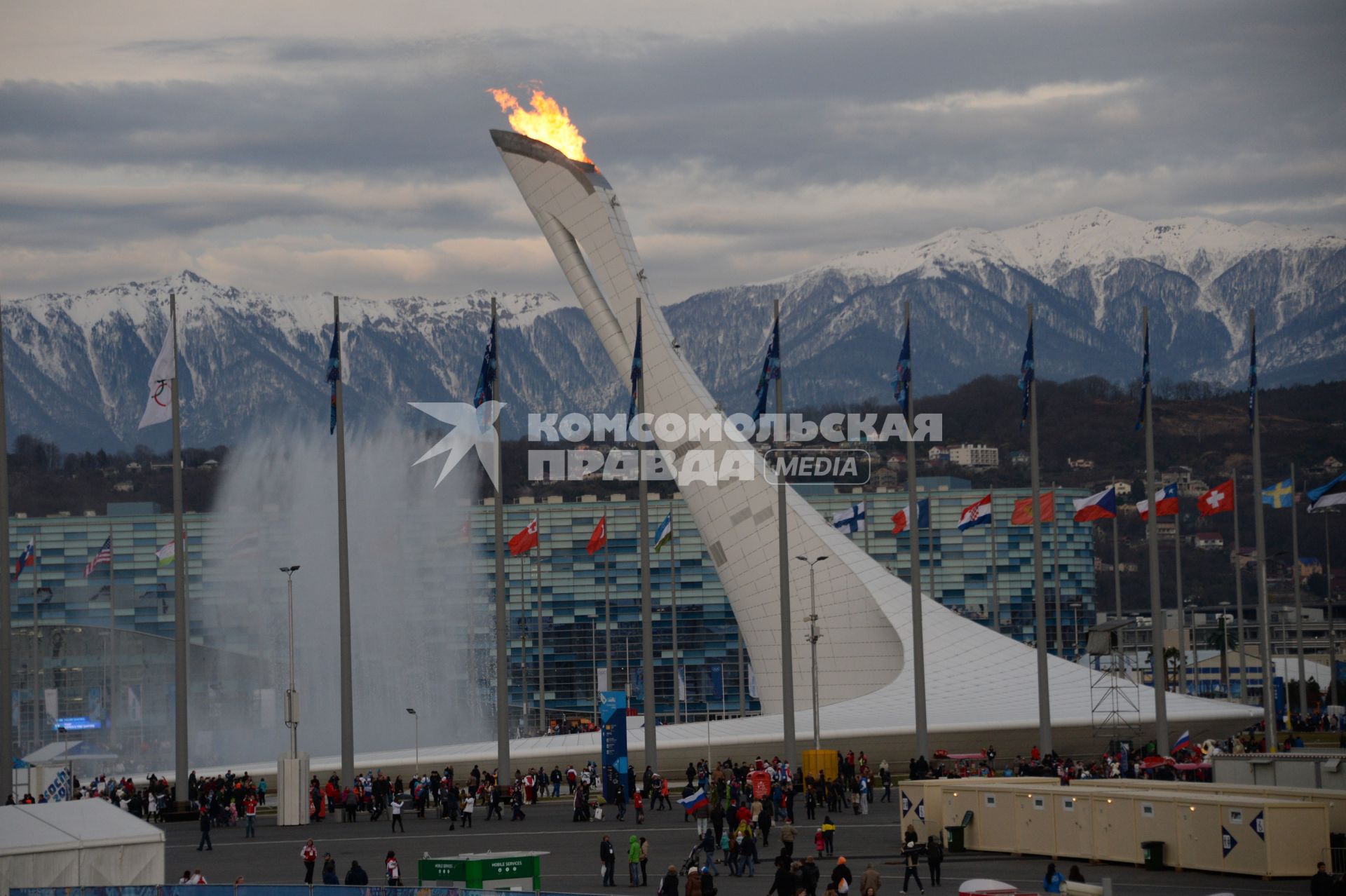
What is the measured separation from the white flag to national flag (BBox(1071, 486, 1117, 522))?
21.4 metres

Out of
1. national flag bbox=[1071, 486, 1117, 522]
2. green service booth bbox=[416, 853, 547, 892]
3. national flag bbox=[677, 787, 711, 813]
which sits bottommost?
national flag bbox=[677, 787, 711, 813]

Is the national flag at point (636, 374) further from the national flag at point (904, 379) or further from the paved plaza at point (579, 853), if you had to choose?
the paved plaza at point (579, 853)

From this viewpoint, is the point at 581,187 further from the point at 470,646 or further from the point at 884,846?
the point at 470,646

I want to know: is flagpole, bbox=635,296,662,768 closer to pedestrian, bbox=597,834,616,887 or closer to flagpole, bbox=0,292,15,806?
pedestrian, bbox=597,834,616,887

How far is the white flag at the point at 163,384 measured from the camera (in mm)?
32250

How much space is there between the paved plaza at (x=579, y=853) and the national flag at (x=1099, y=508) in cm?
1172

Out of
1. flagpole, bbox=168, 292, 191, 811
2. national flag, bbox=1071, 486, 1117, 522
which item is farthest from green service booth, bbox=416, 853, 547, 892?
national flag, bbox=1071, 486, 1117, 522

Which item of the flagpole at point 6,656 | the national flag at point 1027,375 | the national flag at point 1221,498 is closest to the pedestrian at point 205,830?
the flagpole at point 6,656

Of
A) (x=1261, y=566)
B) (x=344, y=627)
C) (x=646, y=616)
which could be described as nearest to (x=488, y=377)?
(x=344, y=627)

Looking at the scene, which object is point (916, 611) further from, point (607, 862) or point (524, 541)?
point (607, 862)

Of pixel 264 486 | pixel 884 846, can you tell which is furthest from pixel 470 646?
pixel 884 846

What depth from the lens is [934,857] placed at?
2225 centimetres

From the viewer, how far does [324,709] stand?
59938 millimetres

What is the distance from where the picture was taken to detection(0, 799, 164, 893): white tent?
18516 millimetres
